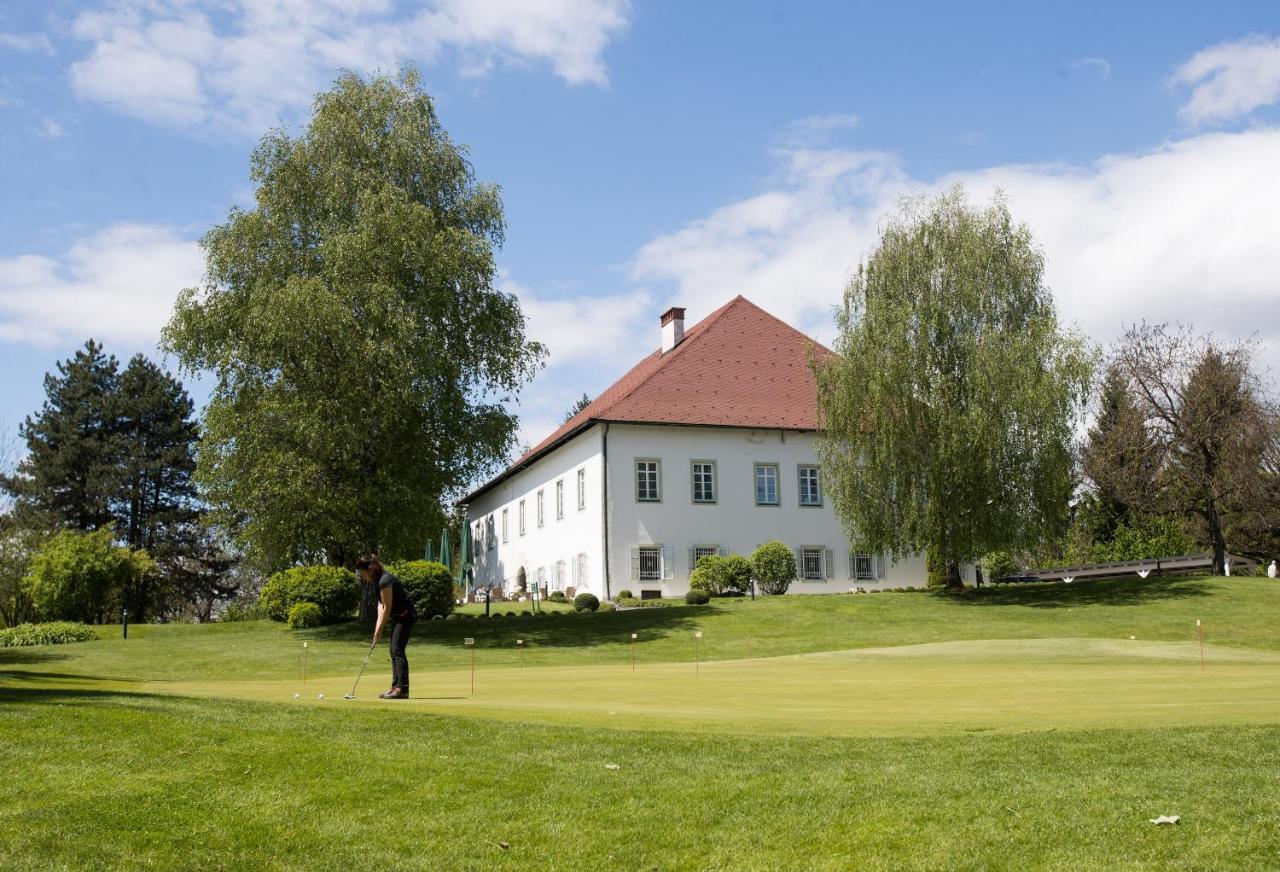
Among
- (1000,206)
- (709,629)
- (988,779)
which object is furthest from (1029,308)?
(988,779)

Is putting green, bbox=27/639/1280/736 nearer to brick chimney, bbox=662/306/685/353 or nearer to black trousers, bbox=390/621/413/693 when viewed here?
black trousers, bbox=390/621/413/693

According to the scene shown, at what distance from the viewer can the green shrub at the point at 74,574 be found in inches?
1748

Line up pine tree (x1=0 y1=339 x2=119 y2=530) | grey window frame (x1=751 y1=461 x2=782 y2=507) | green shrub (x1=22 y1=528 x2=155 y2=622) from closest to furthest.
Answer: grey window frame (x1=751 y1=461 x2=782 y2=507)
green shrub (x1=22 y1=528 x2=155 y2=622)
pine tree (x1=0 y1=339 x2=119 y2=530)

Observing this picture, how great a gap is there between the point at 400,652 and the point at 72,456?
179ft

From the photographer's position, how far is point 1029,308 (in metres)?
37.3

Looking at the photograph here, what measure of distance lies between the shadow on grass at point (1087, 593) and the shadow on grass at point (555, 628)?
9.56 m

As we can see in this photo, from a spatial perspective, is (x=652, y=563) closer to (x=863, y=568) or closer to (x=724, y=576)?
(x=724, y=576)

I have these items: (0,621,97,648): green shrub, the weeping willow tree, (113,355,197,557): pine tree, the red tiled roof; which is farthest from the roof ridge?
(113,355,197,557): pine tree

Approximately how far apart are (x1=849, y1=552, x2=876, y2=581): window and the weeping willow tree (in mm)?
5643

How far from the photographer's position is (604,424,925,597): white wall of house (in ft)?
134

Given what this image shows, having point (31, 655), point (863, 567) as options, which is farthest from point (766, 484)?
point (31, 655)

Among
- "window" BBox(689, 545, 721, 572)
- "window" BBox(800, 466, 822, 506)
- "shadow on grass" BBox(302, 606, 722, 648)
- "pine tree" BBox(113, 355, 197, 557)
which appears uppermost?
"pine tree" BBox(113, 355, 197, 557)

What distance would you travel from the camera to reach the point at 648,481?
41.2 metres

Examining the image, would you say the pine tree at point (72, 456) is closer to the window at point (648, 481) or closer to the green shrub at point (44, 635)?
the green shrub at point (44, 635)
